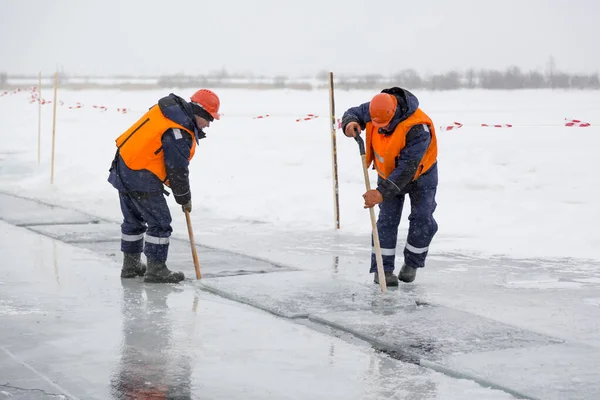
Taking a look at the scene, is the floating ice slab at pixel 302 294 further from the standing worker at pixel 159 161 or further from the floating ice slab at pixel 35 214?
the floating ice slab at pixel 35 214

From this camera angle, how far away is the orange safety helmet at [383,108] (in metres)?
7.62

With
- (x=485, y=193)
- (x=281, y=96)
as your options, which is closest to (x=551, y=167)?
(x=485, y=193)

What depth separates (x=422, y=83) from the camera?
2083 inches

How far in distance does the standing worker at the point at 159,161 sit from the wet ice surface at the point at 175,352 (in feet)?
1.30

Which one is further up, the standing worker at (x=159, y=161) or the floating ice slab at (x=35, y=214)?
the standing worker at (x=159, y=161)

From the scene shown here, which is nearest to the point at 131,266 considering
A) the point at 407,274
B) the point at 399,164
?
the point at 407,274

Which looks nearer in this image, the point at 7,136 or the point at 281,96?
the point at 7,136

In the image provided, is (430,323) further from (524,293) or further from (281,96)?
(281,96)

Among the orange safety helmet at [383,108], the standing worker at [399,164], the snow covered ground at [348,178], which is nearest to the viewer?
the orange safety helmet at [383,108]

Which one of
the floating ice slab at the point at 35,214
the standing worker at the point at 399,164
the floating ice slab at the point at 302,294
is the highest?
the standing worker at the point at 399,164

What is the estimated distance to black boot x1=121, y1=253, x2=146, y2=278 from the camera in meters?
8.45

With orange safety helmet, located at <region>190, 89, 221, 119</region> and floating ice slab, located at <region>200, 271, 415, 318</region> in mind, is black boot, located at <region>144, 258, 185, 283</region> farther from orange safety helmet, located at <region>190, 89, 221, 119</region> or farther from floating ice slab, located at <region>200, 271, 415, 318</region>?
orange safety helmet, located at <region>190, 89, 221, 119</region>

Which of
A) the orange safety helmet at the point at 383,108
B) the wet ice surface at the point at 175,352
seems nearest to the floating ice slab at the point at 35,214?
the wet ice surface at the point at 175,352

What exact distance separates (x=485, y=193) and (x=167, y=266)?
6.40m
